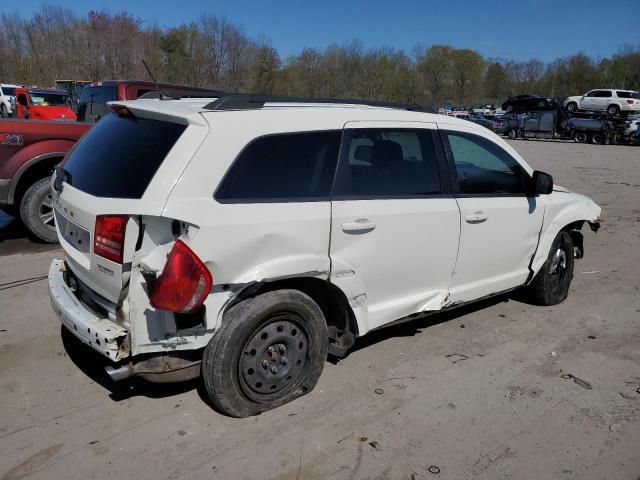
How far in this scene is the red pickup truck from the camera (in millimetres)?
6160

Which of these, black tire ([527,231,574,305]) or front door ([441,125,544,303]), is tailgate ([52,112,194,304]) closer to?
front door ([441,125,544,303])

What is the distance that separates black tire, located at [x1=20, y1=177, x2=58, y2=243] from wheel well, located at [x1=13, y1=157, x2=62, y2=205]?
0.28ft

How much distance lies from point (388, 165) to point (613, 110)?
135 ft

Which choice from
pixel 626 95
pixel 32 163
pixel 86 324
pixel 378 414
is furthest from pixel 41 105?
pixel 626 95

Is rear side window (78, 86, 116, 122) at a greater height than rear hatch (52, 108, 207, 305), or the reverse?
rear side window (78, 86, 116, 122)

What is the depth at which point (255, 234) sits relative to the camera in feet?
9.53

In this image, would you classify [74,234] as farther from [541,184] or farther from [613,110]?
[613,110]

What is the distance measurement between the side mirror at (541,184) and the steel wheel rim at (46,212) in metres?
5.46

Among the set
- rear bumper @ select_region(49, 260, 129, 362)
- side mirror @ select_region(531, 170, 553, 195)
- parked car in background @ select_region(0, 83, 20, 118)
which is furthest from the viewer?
parked car in background @ select_region(0, 83, 20, 118)

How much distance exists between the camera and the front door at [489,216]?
4.04 m

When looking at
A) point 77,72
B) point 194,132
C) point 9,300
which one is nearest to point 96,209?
point 194,132

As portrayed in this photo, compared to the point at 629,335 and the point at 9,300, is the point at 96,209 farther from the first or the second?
the point at 629,335

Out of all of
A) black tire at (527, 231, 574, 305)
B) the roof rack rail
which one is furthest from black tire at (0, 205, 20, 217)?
black tire at (527, 231, 574, 305)

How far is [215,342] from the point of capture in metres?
2.93
